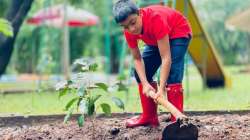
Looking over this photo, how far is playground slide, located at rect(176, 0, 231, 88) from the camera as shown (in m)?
10.1

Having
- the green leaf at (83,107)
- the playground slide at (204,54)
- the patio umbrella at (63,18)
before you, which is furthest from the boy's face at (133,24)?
the patio umbrella at (63,18)

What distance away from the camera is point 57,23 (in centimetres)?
1808

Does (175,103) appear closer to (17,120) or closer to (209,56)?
(17,120)

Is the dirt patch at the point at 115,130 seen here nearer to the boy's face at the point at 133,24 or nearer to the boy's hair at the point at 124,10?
the boy's face at the point at 133,24

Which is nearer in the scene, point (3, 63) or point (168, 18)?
point (168, 18)

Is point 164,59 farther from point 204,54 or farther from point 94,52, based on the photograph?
point 94,52

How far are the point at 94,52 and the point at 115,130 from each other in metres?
26.0

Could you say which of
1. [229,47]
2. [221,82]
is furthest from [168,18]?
[229,47]

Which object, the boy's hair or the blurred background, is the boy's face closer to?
the boy's hair

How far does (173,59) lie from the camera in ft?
14.1

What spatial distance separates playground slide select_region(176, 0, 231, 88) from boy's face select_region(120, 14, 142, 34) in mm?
4745

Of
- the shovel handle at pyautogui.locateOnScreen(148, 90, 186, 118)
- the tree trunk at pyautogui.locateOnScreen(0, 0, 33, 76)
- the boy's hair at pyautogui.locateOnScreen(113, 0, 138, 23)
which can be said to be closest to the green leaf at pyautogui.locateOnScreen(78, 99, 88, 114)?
the shovel handle at pyautogui.locateOnScreen(148, 90, 186, 118)

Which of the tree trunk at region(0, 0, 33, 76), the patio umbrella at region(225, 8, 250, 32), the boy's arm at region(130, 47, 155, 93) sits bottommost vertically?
the boy's arm at region(130, 47, 155, 93)

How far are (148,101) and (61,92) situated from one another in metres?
0.69
